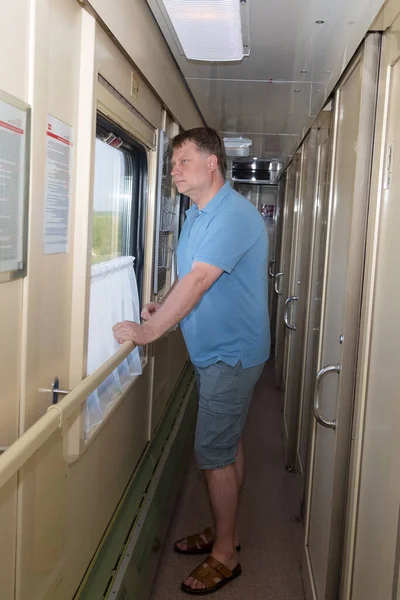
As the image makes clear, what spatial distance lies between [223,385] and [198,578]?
93 cm

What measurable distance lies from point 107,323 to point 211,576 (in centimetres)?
131

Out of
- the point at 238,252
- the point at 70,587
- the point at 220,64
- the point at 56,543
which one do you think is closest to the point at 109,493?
the point at 70,587

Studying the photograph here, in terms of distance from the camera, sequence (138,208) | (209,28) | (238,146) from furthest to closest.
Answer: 1. (238,146)
2. (138,208)
3. (209,28)

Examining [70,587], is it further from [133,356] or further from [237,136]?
[237,136]

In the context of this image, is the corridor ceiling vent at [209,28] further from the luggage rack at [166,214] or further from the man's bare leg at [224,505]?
the man's bare leg at [224,505]

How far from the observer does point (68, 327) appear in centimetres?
179

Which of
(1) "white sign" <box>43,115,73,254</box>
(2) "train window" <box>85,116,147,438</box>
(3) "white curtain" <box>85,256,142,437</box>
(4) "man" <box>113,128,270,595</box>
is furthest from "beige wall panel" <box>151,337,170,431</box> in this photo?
(1) "white sign" <box>43,115,73,254</box>

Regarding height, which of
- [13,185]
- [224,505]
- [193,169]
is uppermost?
[193,169]

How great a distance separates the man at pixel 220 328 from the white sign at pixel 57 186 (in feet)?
2.66

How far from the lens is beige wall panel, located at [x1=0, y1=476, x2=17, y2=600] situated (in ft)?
4.42

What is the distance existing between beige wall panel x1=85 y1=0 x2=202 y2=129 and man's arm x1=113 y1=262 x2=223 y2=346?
88cm

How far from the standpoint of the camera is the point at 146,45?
242 centimetres

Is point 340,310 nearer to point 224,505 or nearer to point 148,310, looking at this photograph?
point 148,310

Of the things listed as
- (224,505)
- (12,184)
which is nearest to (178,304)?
(12,184)
